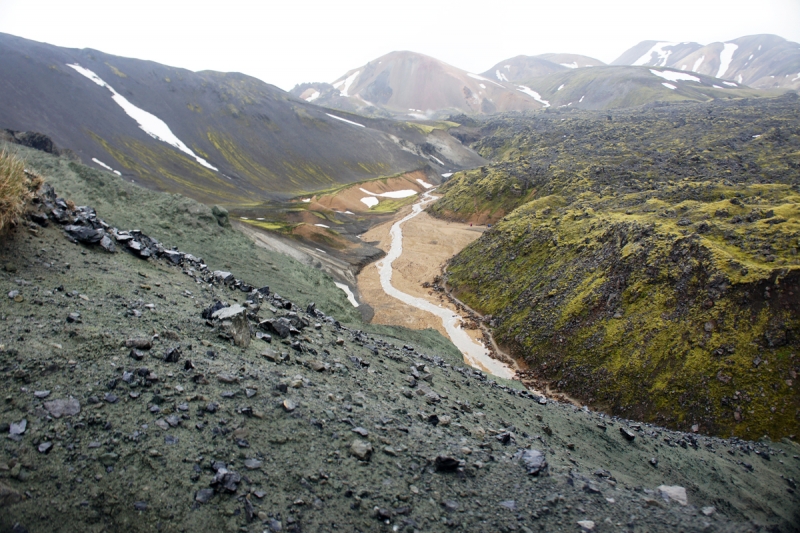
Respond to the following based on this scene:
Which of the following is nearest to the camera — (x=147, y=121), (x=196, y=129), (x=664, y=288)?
(x=664, y=288)

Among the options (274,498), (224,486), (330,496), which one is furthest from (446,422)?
(224,486)

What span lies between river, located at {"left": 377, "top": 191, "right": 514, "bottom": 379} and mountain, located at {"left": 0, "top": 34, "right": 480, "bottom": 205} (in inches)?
1650

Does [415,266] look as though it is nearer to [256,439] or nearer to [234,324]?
[234,324]

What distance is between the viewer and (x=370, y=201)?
101 m

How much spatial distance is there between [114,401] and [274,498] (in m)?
3.53

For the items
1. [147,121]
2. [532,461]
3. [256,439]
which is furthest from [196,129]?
[532,461]

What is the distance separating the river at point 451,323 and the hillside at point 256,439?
636 inches

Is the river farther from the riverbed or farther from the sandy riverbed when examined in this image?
the sandy riverbed

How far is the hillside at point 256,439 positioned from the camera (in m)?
6.54

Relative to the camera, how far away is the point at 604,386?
85.9 ft

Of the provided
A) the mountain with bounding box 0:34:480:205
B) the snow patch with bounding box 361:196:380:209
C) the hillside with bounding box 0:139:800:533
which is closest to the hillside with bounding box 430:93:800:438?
the hillside with bounding box 0:139:800:533

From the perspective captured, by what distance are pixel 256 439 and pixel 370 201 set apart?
95.5m

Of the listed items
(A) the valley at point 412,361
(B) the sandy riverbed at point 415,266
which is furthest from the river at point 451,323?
(B) the sandy riverbed at point 415,266

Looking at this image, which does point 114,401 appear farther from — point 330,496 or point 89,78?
point 89,78
